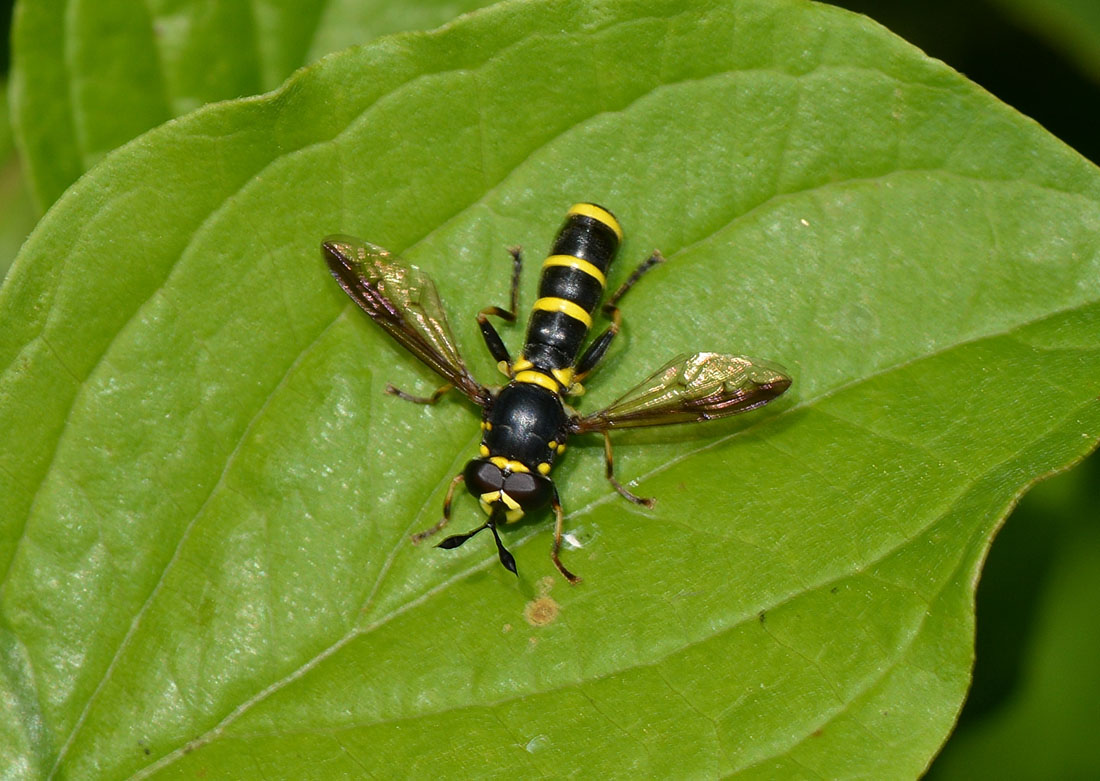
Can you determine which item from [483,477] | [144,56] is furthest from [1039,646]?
[144,56]

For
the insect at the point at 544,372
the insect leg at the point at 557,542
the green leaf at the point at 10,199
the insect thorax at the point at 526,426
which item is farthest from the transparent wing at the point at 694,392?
the green leaf at the point at 10,199

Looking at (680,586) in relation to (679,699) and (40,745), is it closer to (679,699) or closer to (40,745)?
(679,699)

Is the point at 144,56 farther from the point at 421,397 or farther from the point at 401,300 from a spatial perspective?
the point at 421,397

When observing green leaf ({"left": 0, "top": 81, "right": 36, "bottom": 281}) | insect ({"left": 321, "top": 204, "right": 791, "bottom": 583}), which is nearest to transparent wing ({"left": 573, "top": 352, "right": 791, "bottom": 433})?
insect ({"left": 321, "top": 204, "right": 791, "bottom": 583})

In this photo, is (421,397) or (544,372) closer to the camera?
(421,397)

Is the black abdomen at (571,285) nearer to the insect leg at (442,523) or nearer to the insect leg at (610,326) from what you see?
the insect leg at (610,326)

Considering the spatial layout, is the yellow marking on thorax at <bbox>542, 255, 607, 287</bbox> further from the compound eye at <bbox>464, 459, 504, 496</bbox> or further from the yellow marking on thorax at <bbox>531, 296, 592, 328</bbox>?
the compound eye at <bbox>464, 459, 504, 496</bbox>

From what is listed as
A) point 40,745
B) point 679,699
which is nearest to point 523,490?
point 679,699
